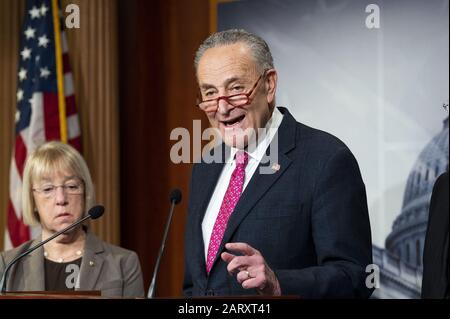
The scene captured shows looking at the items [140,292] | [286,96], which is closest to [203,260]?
[140,292]

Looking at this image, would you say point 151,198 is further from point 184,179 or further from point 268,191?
point 268,191

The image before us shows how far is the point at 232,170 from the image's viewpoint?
2.83m

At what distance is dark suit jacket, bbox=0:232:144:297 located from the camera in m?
3.31

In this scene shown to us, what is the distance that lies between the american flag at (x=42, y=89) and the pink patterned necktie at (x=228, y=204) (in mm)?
2085

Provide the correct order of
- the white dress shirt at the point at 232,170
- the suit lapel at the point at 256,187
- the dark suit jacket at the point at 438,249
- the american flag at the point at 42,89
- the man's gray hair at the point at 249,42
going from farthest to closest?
the american flag at the point at 42,89 → the man's gray hair at the point at 249,42 → the white dress shirt at the point at 232,170 → the suit lapel at the point at 256,187 → the dark suit jacket at the point at 438,249

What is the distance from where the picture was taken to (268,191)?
262 centimetres

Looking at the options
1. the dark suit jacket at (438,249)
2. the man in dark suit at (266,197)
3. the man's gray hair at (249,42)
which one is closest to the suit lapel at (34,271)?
the man in dark suit at (266,197)

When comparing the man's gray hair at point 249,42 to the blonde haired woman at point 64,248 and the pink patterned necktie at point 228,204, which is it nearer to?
the pink patterned necktie at point 228,204

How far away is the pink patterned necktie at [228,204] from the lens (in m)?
2.68

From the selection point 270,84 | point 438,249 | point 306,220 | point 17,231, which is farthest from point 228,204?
point 17,231

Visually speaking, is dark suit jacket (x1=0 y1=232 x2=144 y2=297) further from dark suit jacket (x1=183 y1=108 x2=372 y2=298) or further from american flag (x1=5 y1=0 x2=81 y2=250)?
american flag (x1=5 y1=0 x2=81 y2=250)
